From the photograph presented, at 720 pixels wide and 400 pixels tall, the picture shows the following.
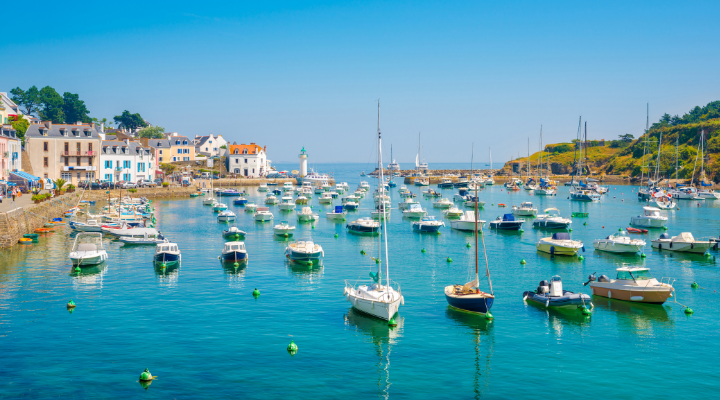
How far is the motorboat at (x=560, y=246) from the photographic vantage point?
58406 mm

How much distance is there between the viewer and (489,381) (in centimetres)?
2716

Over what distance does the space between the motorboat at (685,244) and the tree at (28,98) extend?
603 feet

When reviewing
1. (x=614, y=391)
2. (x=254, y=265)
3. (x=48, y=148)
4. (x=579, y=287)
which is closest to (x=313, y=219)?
(x=254, y=265)

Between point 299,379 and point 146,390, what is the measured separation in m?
6.88

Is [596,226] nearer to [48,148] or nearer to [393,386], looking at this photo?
[393,386]

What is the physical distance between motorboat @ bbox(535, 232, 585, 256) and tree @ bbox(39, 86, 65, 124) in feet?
549

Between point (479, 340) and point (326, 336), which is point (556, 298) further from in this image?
point (326, 336)

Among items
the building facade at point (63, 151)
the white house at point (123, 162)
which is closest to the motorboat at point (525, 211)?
the building facade at point (63, 151)

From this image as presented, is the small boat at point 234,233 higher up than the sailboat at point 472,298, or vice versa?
the small boat at point 234,233

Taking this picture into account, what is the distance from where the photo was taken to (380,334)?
110 ft

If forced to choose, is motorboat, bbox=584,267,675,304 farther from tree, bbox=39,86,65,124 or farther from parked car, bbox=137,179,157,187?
tree, bbox=39,86,65,124

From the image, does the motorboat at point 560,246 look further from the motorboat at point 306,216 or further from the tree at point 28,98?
the tree at point 28,98

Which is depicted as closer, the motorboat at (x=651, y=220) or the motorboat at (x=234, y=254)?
the motorboat at (x=234, y=254)

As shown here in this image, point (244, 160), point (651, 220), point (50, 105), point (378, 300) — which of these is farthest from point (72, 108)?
point (378, 300)
